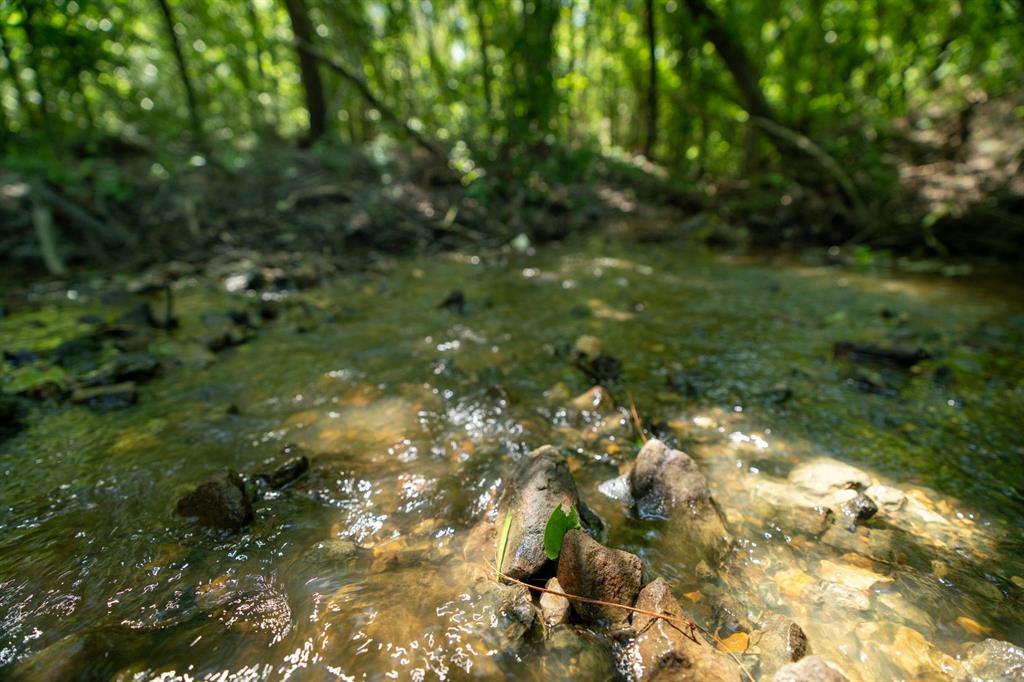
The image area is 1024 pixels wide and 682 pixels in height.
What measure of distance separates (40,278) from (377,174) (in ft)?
18.0

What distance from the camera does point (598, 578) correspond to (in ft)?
5.17

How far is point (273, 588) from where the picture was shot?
5.54 ft

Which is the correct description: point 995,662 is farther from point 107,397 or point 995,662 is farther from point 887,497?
point 107,397

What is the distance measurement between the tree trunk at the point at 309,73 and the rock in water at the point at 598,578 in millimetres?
11624

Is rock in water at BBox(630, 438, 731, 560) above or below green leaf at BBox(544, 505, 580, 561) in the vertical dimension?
below

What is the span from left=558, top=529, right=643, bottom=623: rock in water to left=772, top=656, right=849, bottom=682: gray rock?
436 mm

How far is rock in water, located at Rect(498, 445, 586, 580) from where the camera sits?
1664 mm

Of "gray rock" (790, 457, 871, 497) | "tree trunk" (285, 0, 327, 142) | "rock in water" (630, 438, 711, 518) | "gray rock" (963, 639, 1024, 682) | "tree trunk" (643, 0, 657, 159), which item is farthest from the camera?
"tree trunk" (643, 0, 657, 159)

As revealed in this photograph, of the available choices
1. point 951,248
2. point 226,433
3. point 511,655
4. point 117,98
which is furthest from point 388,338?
point 117,98

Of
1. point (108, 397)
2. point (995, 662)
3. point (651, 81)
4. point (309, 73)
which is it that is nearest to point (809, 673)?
point (995, 662)

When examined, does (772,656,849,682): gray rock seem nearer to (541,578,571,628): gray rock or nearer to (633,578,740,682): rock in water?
(633,578,740,682): rock in water

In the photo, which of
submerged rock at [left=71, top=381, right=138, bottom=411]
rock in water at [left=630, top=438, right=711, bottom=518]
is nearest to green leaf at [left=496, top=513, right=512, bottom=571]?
rock in water at [left=630, top=438, right=711, bottom=518]

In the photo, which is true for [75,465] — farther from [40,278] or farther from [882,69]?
[882,69]

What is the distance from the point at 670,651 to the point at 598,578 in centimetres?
28
